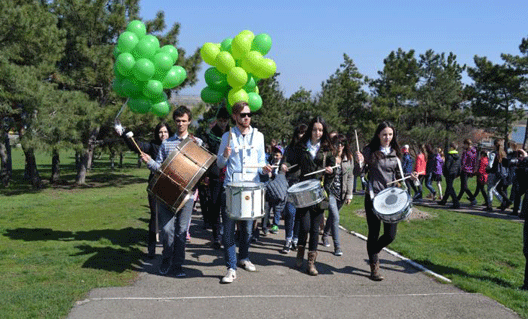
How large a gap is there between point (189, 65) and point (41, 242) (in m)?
15.1

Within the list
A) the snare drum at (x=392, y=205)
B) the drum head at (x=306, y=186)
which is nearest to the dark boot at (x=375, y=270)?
the snare drum at (x=392, y=205)

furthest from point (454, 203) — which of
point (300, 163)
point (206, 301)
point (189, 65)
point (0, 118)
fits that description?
point (0, 118)

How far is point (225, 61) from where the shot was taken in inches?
294

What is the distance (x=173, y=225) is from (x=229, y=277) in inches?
37.1

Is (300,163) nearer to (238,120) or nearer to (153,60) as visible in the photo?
(238,120)

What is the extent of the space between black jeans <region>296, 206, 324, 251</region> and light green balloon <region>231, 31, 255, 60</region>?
2.91 metres

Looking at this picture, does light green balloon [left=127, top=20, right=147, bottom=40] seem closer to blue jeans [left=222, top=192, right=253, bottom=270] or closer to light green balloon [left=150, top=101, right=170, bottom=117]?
light green balloon [left=150, top=101, right=170, bottom=117]

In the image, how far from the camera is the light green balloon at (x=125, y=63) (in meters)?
7.04

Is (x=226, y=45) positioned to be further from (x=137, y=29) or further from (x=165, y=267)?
(x=165, y=267)

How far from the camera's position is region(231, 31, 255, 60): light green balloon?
7405mm

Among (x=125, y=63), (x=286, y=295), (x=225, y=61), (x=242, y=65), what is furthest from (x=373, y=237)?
(x=125, y=63)

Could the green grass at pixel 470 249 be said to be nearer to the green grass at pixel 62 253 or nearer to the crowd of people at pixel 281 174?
the crowd of people at pixel 281 174

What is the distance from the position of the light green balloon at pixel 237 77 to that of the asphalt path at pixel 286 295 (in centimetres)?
277

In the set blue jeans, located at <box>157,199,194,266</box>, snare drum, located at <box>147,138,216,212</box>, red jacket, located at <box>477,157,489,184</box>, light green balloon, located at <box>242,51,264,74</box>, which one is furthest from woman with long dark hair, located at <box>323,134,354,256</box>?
red jacket, located at <box>477,157,489,184</box>
